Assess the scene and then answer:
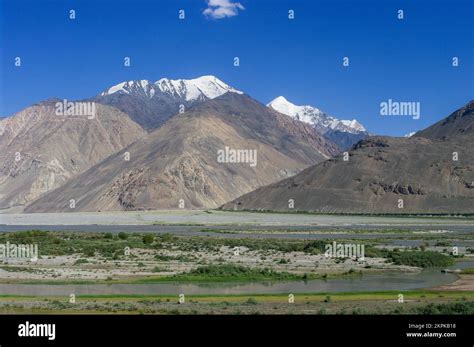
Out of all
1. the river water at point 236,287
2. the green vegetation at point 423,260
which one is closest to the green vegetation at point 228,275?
the river water at point 236,287

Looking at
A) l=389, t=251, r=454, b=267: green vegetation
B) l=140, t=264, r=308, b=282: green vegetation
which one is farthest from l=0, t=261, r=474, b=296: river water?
l=389, t=251, r=454, b=267: green vegetation

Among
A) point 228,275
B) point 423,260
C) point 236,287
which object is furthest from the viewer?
point 423,260

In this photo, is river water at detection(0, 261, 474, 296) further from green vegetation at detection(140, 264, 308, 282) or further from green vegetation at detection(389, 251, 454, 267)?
green vegetation at detection(389, 251, 454, 267)

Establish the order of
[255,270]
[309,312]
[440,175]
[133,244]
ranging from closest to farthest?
1. [309,312]
2. [255,270]
3. [133,244]
4. [440,175]

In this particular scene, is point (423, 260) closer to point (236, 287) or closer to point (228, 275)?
point (228, 275)

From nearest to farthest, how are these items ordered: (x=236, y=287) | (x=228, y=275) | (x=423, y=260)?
(x=236, y=287), (x=228, y=275), (x=423, y=260)

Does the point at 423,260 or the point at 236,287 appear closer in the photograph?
the point at 236,287

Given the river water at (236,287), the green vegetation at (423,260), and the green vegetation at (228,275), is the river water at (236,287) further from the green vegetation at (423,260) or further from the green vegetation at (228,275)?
the green vegetation at (423,260)

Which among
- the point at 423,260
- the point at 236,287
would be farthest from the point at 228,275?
the point at 423,260

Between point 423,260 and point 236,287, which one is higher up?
point 423,260
